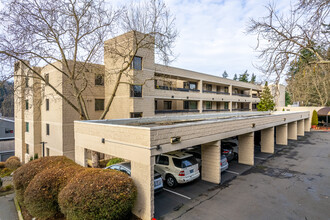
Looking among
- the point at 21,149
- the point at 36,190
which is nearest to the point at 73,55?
the point at 36,190

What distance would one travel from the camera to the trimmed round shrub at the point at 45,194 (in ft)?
27.4

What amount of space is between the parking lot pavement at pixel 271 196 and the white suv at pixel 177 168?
1508 mm

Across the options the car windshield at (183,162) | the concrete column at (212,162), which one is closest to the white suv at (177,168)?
the car windshield at (183,162)

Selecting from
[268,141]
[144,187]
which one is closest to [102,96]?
[144,187]

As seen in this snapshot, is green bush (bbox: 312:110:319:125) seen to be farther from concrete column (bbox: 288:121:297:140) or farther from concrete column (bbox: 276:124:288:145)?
concrete column (bbox: 276:124:288:145)

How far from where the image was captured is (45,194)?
835 cm

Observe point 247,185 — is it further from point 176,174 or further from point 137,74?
point 137,74

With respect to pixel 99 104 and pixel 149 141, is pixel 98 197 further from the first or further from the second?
pixel 99 104

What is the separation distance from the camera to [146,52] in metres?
20.5

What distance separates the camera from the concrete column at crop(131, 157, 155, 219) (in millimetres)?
7840

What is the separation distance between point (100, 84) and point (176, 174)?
16.0m

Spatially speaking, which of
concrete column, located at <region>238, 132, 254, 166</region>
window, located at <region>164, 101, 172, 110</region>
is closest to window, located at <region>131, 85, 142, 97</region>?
window, located at <region>164, 101, 172, 110</region>

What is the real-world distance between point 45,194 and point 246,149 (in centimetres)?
1405

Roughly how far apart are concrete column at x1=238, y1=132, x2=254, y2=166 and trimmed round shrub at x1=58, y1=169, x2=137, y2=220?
1092cm
